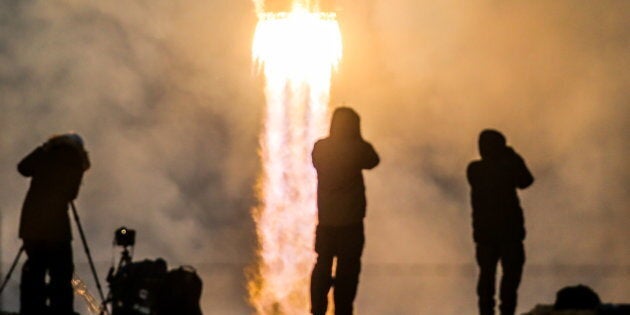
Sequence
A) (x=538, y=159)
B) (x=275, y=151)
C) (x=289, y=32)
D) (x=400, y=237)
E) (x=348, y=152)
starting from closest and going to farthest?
(x=348, y=152) → (x=289, y=32) → (x=275, y=151) → (x=538, y=159) → (x=400, y=237)

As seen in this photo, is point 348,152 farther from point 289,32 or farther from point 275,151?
point 275,151

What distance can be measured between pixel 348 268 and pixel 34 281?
3.34 metres

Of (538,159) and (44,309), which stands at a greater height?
(538,159)

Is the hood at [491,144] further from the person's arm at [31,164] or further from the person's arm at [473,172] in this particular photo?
the person's arm at [31,164]

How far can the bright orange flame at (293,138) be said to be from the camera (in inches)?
1718

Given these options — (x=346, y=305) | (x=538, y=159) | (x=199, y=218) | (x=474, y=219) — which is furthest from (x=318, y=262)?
(x=199, y=218)

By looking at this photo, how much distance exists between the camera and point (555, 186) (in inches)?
3137

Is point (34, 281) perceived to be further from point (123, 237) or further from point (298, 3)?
point (298, 3)

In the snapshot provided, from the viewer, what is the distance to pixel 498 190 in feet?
58.1

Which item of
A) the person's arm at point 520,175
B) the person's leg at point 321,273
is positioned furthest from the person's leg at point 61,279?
the person's arm at point 520,175

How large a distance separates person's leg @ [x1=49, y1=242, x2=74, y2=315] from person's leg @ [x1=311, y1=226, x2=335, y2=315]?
2.58 m

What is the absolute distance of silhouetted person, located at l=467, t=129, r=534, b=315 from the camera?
17.7 m

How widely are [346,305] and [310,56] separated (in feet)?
95.0

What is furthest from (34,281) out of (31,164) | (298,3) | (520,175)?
(298,3)
